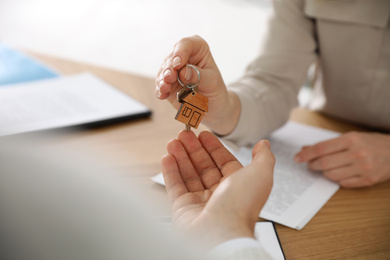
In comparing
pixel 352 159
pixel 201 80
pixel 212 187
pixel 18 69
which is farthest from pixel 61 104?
pixel 352 159

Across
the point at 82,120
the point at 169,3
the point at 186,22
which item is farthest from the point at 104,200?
the point at 169,3

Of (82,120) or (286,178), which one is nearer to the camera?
(286,178)

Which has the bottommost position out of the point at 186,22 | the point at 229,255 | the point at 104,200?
the point at 186,22

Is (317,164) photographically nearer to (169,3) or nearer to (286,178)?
(286,178)

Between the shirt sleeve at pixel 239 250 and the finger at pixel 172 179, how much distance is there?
0.17m

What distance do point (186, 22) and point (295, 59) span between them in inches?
80.2

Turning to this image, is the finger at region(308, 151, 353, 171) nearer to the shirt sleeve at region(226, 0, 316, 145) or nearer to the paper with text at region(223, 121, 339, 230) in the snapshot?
the paper with text at region(223, 121, 339, 230)

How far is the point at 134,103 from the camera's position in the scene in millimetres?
1212

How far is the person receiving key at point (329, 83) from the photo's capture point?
95cm

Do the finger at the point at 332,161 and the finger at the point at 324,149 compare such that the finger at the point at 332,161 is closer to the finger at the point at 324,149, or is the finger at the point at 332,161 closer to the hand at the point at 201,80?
the finger at the point at 324,149

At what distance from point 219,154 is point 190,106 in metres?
0.09

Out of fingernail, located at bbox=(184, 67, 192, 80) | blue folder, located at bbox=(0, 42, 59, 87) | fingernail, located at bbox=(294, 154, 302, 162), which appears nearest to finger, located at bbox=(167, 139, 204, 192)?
fingernail, located at bbox=(184, 67, 192, 80)

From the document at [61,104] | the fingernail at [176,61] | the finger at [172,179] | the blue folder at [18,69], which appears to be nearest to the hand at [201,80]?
the fingernail at [176,61]

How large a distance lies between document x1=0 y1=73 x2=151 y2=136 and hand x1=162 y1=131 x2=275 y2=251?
0.43 m
